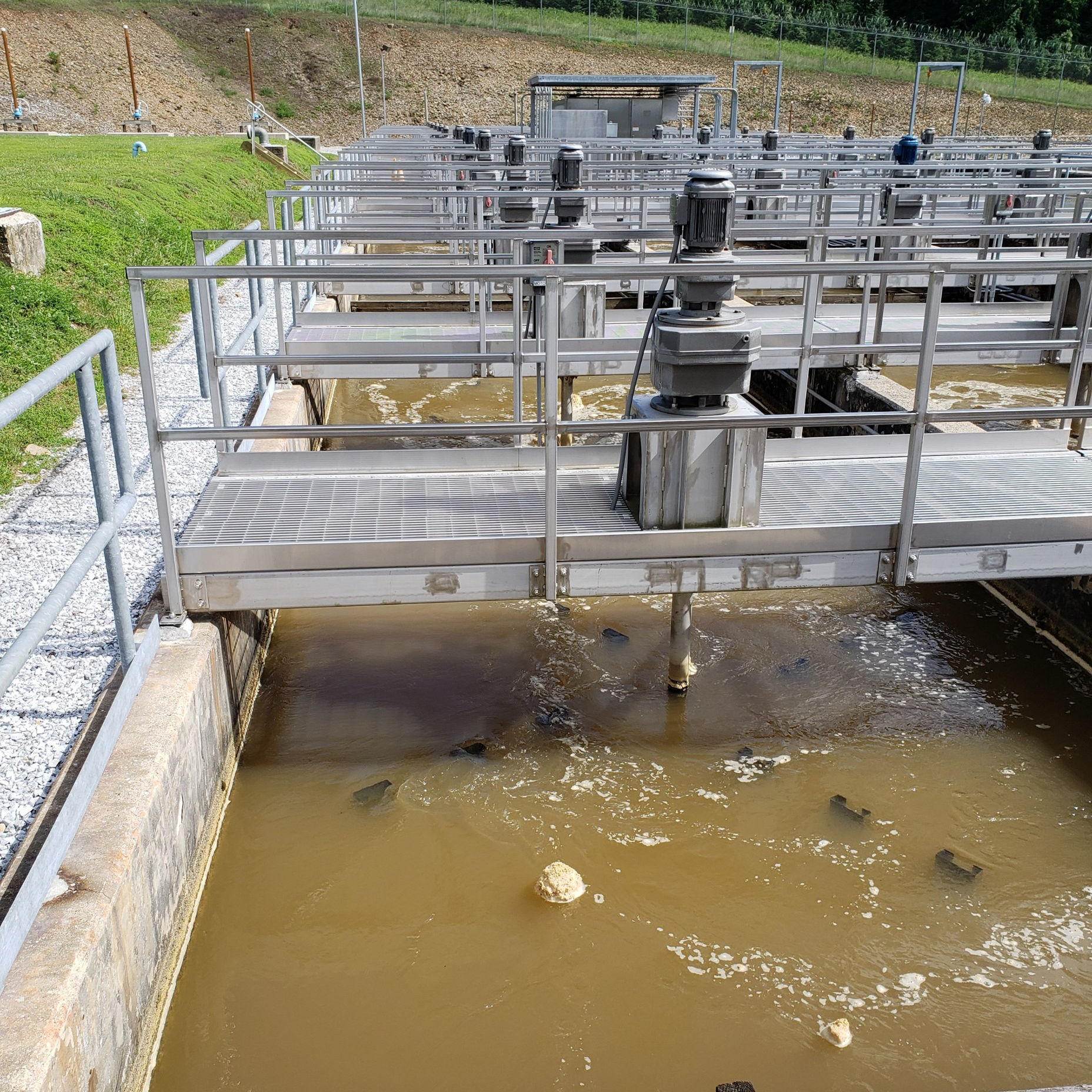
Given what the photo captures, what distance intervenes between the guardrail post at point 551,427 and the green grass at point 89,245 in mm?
3137

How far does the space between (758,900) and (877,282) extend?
822cm

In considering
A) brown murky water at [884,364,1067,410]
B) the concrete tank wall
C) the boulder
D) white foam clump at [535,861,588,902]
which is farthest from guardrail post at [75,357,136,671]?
brown murky water at [884,364,1067,410]

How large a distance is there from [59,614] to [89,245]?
7149 mm

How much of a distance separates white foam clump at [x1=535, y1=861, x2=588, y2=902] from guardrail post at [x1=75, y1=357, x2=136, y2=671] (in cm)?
167

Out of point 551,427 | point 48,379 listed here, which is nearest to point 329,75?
point 551,427

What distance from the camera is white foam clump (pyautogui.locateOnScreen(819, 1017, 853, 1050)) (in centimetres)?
325

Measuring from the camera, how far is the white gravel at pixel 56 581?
3.31 meters

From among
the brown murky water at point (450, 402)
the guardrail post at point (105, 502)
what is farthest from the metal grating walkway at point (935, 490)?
the brown murky water at point (450, 402)

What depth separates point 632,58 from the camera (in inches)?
2045

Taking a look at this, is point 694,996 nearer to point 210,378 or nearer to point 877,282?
point 210,378

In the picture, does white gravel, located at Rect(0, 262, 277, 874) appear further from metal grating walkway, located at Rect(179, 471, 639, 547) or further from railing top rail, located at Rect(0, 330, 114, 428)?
railing top rail, located at Rect(0, 330, 114, 428)

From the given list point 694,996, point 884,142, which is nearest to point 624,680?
point 694,996

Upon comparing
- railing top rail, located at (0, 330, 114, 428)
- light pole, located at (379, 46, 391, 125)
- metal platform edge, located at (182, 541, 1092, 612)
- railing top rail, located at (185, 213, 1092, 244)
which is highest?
light pole, located at (379, 46, 391, 125)

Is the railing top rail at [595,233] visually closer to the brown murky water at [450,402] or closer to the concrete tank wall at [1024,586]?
the concrete tank wall at [1024,586]
